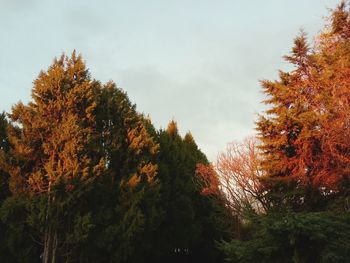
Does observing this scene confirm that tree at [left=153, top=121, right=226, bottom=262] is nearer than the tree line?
No

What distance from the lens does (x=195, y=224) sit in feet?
77.2

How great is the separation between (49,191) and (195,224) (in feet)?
37.2

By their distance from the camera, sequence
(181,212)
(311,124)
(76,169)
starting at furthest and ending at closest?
(181,212)
(311,124)
(76,169)

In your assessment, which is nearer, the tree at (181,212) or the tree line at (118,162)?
the tree line at (118,162)

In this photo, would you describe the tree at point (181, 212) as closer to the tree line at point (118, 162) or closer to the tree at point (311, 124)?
the tree line at point (118, 162)

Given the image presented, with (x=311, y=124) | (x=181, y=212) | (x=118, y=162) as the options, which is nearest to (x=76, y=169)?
(x=118, y=162)

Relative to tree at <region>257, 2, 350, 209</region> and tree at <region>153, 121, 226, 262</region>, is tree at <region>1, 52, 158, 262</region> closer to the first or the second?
tree at <region>153, 121, 226, 262</region>

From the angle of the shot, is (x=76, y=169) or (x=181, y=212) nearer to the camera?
(x=76, y=169)

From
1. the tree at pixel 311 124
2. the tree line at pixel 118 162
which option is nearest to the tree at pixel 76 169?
the tree line at pixel 118 162

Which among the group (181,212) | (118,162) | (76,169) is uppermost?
(118,162)

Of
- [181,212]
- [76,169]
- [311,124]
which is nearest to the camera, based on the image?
[76,169]

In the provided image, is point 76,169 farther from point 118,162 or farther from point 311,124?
point 311,124

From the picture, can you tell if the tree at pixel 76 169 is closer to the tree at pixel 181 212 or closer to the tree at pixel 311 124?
the tree at pixel 181 212

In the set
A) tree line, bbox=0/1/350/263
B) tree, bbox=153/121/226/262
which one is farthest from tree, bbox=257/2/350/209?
tree, bbox=153/121/226/262
